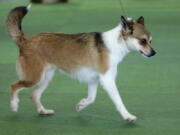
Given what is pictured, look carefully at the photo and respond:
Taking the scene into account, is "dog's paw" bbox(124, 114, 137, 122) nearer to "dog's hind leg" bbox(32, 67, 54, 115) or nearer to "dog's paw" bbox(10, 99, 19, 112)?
"dog's hind leg" bbox(32, 67, 54, 115)

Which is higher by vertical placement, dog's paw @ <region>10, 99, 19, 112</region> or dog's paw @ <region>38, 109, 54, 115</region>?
dog's paw @ <region>10, 99, 19, 112</region>

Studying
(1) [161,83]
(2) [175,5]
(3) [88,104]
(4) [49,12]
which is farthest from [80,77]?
(2) [175,5]

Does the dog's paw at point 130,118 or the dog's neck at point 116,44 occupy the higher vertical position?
the dog's neck at point 116,44

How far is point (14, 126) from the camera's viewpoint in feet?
19.2

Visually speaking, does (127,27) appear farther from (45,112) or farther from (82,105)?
(45,112)

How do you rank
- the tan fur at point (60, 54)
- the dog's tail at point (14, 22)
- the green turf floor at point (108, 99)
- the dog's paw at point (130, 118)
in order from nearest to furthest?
the green turf floor at point (108, 99) → the dog's paw at point (130, 118) → the tan fur at point (60, 54) → the dog's tail at point (14, 22)

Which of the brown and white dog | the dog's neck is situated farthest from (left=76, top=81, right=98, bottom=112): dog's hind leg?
the dog's neck

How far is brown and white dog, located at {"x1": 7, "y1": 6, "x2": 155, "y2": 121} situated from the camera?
5.92 metres

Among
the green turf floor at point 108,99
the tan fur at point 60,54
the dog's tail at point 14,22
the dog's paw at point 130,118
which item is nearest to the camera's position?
the green turf floor at point 108,99

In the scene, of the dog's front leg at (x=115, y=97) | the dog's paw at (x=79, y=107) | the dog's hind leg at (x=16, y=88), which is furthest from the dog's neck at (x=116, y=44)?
the dog's hind leg at (x=16, y=88)

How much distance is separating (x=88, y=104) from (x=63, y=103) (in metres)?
0.50

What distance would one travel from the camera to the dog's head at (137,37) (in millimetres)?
5797

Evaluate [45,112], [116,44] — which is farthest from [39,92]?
[116,44]

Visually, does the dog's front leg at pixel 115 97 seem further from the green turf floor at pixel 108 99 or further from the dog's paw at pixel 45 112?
the dog's paw at pixel 45 112
